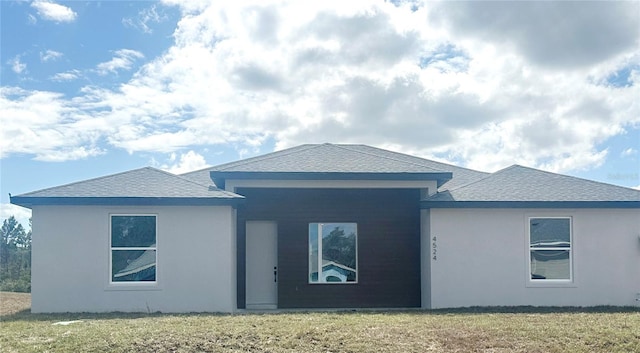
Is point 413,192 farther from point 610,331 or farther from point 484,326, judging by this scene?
point 610,331

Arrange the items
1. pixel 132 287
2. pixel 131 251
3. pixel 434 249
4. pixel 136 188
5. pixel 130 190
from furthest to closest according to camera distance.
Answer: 1. pixel 434 249
2. pixel 136 188
3. pixel 130 190
4. pixel 131 251
5. pixel 132 287

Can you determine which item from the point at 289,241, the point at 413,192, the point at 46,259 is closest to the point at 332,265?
the point at 289,241

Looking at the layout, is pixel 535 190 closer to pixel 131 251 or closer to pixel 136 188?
pixel 136 188

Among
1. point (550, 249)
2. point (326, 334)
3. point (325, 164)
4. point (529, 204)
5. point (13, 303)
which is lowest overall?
point (13, 303)

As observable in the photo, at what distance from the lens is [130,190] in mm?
14062

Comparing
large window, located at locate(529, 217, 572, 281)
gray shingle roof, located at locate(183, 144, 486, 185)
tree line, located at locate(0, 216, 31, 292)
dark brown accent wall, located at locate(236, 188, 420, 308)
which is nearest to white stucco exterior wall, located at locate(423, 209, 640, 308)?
large window, located at locate(529, 217, 572, 281)

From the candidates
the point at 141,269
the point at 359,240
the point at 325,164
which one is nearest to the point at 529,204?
the point at 359,240

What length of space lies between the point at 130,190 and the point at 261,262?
374 cm

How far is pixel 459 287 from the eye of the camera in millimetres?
14617

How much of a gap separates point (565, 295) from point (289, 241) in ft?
22.1

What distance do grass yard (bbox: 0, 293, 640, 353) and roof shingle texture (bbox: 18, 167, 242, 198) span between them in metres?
2.81

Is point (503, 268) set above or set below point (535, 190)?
below

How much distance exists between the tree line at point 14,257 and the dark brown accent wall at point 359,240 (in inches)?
498

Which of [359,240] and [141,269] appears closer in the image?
[141,269]
